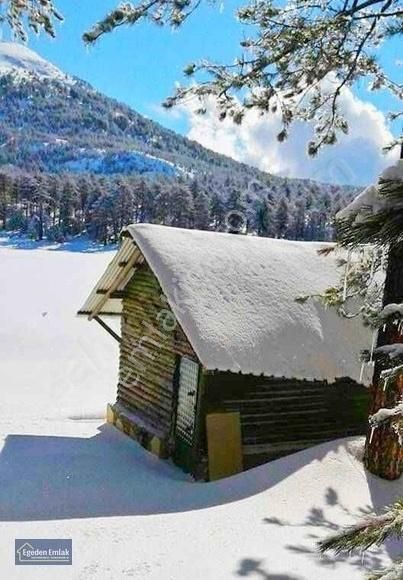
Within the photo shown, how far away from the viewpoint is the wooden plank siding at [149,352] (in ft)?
38.9

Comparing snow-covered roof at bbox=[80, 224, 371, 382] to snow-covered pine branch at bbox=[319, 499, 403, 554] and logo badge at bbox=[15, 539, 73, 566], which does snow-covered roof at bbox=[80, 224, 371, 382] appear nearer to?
logo badge at bbox=[15, 539, 73, 566]

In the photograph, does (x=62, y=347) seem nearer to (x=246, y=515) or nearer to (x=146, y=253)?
(x=146, y=253)

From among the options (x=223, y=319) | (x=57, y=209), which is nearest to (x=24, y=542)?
(x=223, y=319)

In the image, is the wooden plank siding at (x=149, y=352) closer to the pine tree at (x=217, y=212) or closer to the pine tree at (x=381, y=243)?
the pine tree at (x=381, y=243)

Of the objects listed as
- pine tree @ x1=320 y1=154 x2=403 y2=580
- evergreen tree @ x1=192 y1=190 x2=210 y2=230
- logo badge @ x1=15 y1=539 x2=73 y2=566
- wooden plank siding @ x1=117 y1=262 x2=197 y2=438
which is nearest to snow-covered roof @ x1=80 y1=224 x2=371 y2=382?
wooden plank siding @ x1=117 y1=262 x2=197 y2=438

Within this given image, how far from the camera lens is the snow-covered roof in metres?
10.1

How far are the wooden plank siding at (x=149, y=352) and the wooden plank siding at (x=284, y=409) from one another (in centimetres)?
106

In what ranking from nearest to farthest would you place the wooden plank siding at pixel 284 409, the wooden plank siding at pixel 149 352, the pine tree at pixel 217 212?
the wooden plank siding at pixel 284 409
the wooden plank siding at pixel 149 352
the pine tree at pixel 217 212

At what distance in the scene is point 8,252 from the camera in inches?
2613

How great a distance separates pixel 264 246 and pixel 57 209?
322 ft

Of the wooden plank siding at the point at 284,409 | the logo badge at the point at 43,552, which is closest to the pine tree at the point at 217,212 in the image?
the wooden plank siding at the point at 284,409

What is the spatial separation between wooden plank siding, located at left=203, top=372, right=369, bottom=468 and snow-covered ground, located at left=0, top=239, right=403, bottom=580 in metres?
1.58

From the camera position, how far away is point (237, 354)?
9.91 metres

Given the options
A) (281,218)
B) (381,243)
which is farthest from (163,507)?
(281,218)
